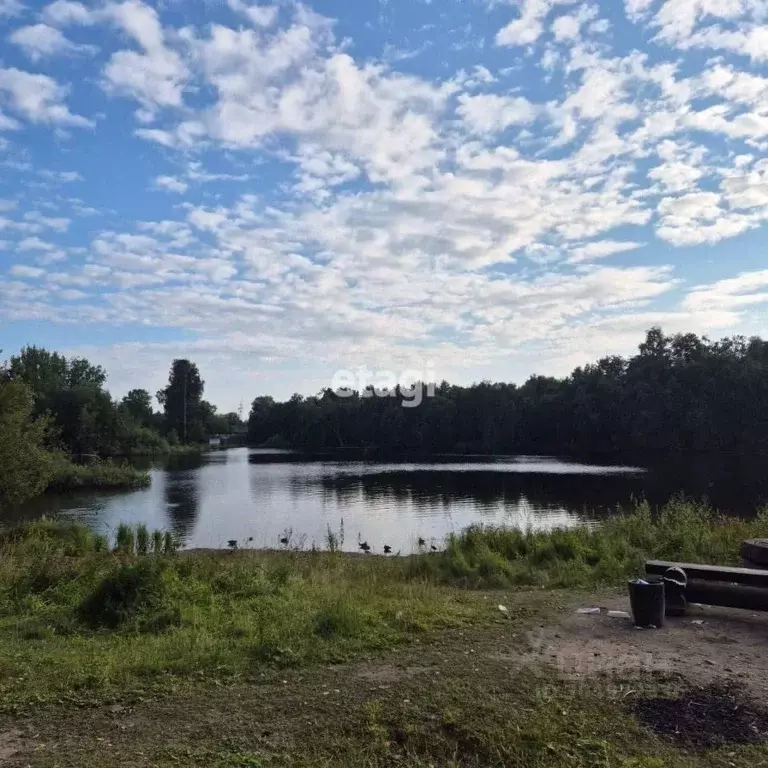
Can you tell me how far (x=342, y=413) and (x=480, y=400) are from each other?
30892 millimetres

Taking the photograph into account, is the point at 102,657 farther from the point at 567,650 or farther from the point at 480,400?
the point at 480,400

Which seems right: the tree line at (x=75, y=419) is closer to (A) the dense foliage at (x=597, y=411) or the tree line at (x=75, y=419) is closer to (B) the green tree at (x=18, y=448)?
(B) the green tree at (x=18, y=448)

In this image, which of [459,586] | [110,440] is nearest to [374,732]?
[459,586]

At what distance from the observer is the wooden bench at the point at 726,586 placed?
7.22 meters

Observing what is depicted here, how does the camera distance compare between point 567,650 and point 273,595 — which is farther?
point 273,595

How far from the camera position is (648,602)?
682cm

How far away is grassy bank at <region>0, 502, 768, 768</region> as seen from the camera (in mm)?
4082

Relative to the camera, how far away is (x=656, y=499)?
1254 inches

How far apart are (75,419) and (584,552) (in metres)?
74.3

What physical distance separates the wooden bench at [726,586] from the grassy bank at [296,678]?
1.53 metres

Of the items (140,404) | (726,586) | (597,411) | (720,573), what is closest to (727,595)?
(726,586)

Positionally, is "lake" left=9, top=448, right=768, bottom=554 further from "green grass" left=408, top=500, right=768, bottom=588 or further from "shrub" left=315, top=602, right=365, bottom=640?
"shrub" left=315, top=602, right=365, bottom=640

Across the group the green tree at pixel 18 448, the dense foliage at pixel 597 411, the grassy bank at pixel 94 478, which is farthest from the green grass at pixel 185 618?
the dense foliage at pixel 597 411

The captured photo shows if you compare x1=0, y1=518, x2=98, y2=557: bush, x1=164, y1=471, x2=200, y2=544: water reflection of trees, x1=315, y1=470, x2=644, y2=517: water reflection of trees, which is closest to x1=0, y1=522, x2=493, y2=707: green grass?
x1=0, y1=518, x2=98, y2=557: bush
